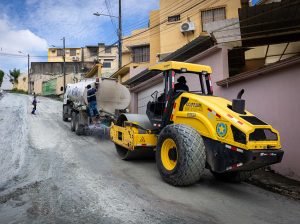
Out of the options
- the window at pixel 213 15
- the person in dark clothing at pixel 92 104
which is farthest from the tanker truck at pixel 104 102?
the window at pixel 213 15

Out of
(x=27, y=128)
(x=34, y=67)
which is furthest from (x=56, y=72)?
(x=27, y=128)

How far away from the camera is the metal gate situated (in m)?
55.9

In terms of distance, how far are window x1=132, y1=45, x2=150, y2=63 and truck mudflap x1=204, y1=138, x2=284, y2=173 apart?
26.3 m

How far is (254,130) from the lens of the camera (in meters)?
5.57

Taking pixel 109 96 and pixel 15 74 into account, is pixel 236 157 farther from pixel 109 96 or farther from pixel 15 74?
pixel 15 74

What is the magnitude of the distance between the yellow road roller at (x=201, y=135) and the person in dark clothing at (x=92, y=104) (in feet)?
19.3

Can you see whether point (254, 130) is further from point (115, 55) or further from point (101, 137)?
point (115, 55)

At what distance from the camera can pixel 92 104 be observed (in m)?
14.0

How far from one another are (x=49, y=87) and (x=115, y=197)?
5470 cm

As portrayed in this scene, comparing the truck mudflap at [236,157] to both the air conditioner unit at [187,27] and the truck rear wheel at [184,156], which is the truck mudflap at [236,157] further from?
the air conditioner unit at [187,27]

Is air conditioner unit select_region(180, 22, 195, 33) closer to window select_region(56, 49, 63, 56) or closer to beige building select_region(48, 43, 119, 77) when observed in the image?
beige building select_region(48, 43, 119, 77)

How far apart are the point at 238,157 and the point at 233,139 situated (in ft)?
1.09

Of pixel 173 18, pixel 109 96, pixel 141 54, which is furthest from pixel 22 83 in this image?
pixel 109 96

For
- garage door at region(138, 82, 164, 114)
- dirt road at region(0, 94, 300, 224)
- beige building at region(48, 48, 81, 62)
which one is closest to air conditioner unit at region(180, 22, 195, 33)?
garage door at region(138, 82, 164, 114)
